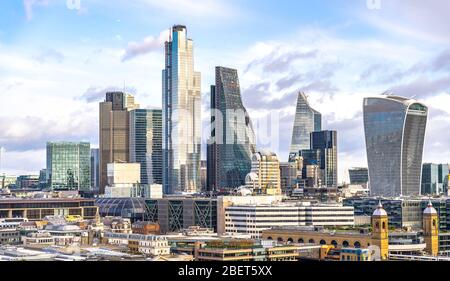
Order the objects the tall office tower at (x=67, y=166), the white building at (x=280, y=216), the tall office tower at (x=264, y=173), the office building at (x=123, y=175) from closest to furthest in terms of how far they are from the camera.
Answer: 1. the white building at (x=280, y=216)
2. the tall office tower at (x=264, y=173)
3. the office building at (x=123, y=175)
4. the tall office tower at (x=67, y=166)

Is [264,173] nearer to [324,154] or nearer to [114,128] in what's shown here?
[324,154]

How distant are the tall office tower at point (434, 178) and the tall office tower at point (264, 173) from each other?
1484cm

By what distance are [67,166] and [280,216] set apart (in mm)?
34453

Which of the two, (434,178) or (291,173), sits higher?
(291,173)

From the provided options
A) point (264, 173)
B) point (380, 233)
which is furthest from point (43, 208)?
point (380, 233)

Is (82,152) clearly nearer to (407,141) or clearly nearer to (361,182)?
(361,182)

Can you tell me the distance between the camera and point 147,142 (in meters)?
70.3

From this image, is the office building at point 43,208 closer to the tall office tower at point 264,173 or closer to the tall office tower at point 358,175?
the tall office tower at point 264,173

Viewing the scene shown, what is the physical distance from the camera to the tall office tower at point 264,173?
4528cm

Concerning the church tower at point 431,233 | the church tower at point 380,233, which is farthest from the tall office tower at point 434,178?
the church tower at point 380,233

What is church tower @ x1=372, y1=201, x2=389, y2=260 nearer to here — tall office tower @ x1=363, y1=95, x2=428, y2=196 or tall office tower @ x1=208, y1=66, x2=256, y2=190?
tall office tower @ x1=363, y1=95, x2=428, y2=196

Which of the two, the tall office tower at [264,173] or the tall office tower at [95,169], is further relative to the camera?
the tall office tower at [95,169]

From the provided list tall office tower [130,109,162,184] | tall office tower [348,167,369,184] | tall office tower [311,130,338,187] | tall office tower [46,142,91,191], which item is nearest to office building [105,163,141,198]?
tall office tower [46,142,91,191]

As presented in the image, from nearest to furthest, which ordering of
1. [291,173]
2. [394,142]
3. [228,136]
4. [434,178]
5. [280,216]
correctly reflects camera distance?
[280,216]
[394,142]
[434,178]
[228,136]
[291,173]
